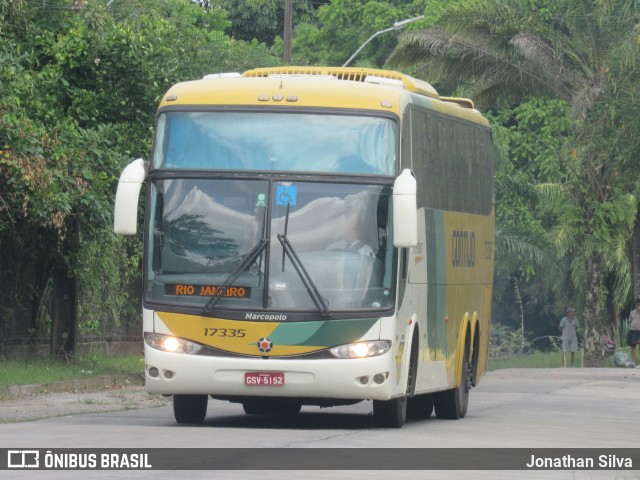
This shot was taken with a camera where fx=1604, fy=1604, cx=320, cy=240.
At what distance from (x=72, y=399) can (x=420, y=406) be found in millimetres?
4446

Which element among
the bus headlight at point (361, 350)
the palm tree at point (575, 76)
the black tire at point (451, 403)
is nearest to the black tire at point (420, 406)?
the black tire at point (451, 403)

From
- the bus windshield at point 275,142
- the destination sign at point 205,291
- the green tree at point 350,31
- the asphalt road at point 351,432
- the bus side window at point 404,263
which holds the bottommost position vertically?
the asphalt road at point 351,432

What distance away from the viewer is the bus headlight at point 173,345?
1575 cm

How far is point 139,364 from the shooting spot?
27.2 meters

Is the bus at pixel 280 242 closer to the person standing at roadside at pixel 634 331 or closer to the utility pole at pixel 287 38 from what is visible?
the utility pole at pixel 287 38

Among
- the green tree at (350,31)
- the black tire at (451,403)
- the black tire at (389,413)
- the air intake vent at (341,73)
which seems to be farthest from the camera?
the green tree at (350,31)

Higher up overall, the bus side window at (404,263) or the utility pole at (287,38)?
the utility pole at (287,38)

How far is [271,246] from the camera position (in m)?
15.7

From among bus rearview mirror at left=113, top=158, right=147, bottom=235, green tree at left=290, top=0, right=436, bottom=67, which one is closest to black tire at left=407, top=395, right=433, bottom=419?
bus rearview mirror at left=113, top=158, right=147, bottom=235

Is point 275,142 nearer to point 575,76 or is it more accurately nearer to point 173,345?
point 173,345

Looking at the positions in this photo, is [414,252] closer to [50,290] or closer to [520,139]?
[50,290]

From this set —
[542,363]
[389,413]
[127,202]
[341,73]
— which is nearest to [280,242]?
[127,202]

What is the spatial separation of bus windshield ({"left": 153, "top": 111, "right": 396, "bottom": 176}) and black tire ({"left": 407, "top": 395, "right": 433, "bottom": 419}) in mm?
4799

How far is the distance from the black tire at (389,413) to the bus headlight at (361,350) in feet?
3.32
